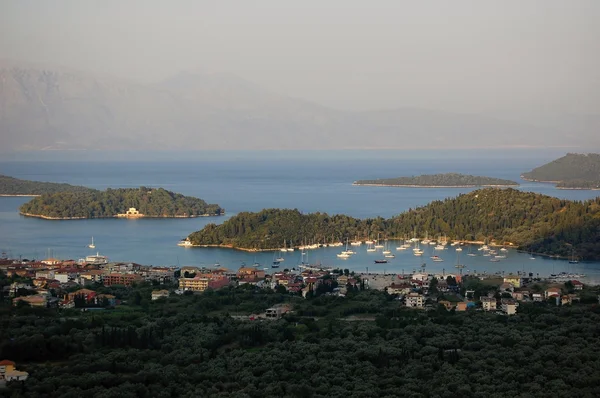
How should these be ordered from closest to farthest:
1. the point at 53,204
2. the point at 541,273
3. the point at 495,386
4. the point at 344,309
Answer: the point at 495,386, the point at 344,309, the point at 541,273, the point at 53,204

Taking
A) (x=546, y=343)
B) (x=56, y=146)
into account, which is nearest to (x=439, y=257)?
(x=546, y=343)

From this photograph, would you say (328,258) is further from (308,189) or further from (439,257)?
(308,189)

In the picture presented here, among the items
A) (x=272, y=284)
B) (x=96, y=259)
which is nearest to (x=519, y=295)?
(x=272, y=284)

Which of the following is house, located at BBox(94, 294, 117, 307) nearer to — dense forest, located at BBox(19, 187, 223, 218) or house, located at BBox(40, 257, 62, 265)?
house, located at BBox(40, 257, 62, 265)

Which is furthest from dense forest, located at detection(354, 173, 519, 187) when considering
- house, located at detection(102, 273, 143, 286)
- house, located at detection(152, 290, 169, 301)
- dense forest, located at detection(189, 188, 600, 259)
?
house, located at detection(152, 290, 169, 301)

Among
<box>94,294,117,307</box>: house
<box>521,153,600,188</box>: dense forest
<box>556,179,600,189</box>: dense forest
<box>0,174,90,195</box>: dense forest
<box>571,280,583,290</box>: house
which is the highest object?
<box>521,153,600,188</box>: dense forest

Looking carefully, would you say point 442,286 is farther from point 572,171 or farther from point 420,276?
point 572,171

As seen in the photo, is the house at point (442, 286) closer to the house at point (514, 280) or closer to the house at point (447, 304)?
the house at point (514, 280)
